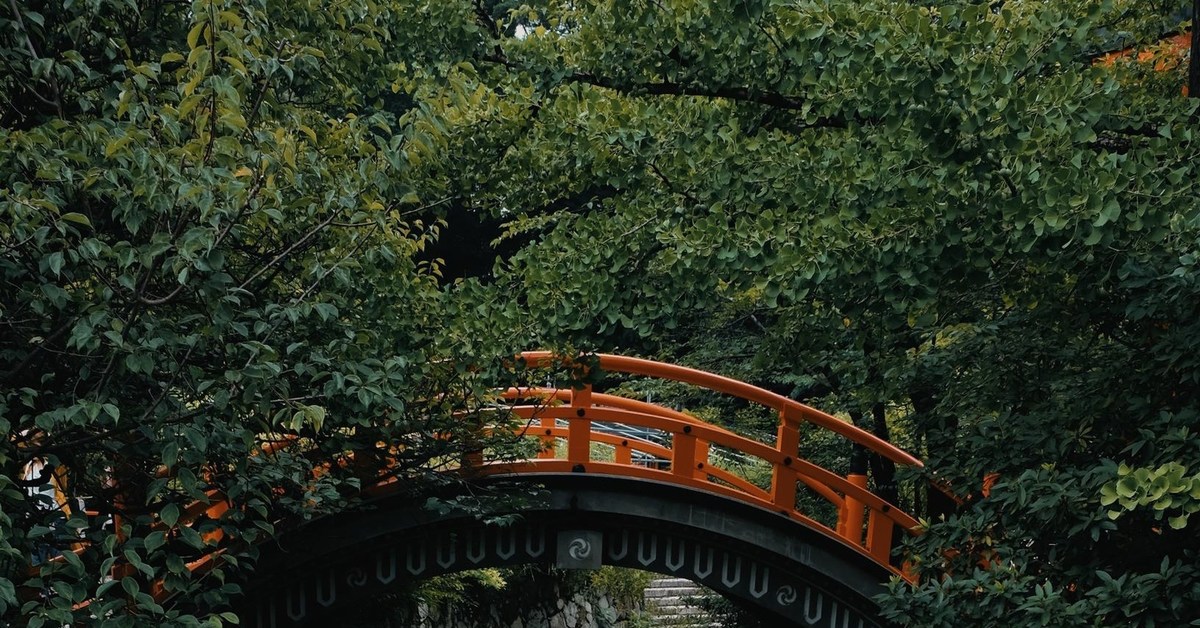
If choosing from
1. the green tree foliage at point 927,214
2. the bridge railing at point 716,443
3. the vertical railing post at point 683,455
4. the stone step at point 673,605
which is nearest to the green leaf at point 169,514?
the green tree foliage at point 927,214

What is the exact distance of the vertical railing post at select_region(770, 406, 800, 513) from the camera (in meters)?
8.73

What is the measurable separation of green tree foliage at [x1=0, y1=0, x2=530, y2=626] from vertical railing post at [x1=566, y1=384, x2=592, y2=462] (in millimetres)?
2923

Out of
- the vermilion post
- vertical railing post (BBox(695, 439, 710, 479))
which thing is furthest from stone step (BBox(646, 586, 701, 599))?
the vermilion post

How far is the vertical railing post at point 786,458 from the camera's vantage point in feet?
28.7

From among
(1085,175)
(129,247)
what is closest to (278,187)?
(129,247)

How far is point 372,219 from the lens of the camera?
488cm

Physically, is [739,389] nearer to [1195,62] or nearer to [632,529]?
[632,529]

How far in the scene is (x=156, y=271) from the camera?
165 inches

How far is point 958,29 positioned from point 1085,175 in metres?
0.87

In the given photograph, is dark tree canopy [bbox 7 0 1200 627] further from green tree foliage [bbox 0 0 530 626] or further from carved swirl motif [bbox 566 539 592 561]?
carved swirl motif [bbox 566 539 592 561]

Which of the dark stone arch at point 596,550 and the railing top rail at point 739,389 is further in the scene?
the railing top rail at point 739,389

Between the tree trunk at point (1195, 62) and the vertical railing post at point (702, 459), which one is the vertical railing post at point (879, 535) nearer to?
the vertical railing post at point (702, 459)

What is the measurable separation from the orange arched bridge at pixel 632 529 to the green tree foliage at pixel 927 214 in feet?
5.08

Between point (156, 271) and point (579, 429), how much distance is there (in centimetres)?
477
